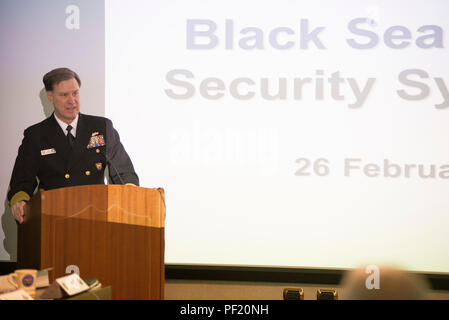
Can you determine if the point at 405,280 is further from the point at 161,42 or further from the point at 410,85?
the point at 161,42

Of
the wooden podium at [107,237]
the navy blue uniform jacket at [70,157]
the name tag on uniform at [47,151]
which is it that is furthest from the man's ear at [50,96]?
the wooden podium at [107,237]

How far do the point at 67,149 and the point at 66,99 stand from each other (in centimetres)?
38

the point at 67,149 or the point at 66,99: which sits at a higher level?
the point at 66,99

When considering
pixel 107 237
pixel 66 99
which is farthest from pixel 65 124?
pixel 107 237

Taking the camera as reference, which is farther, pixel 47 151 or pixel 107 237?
pixel 47 151

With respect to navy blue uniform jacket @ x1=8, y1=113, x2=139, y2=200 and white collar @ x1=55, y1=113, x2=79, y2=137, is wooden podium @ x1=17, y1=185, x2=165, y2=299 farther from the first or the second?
white collar @ x1=55, y1=113, x2=79, y2=137

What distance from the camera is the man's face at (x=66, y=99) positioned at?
3.81 m

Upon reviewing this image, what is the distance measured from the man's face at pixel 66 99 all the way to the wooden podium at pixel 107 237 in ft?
3.67

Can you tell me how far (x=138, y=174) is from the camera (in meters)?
3.89

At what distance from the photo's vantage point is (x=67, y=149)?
3.74m

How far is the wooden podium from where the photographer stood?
271 centimetres

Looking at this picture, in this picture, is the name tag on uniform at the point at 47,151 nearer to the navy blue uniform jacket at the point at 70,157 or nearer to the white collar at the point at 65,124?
the navy blue uniform jacket at the point at 70,157

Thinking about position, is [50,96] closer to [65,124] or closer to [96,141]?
[65,124]

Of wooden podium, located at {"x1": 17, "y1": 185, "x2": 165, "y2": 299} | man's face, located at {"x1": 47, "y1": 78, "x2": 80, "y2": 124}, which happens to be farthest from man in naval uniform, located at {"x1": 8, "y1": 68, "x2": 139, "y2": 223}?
wooden podium, located at {"x1": 17, "y1": 185, "x2": 165, "y2": 299}
